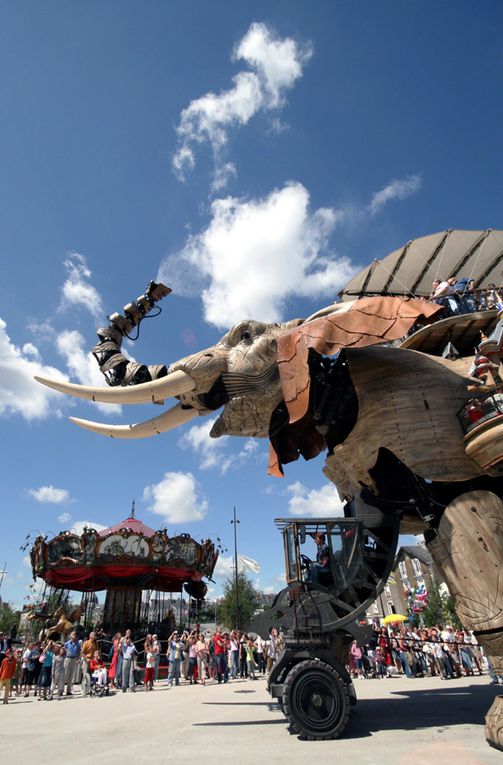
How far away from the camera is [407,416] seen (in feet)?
15.8

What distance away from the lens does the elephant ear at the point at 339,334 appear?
4.83 metres

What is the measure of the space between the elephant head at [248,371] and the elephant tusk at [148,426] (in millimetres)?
11

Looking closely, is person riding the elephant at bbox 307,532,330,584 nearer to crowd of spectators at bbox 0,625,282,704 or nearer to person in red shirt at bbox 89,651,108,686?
crowd of spectators at bbox 0,625,282,704

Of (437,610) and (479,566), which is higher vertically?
(437,610)

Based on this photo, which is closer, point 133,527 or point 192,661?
point 192,661

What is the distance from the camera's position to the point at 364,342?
15.9ft

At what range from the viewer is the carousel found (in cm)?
1950

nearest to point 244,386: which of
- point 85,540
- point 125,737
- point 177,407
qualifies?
point 177,407

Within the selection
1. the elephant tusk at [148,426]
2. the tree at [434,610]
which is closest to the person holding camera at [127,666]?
the elephant tusk at [148,426]

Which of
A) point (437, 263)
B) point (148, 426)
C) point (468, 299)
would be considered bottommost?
point (148, 426)

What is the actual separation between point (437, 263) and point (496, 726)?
11293 mm

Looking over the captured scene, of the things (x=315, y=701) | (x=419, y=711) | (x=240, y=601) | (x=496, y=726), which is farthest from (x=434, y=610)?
(x=496, y=726)

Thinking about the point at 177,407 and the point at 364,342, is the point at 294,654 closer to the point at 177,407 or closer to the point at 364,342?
the point at 177,407

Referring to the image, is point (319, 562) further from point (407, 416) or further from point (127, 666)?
point (127, 666)
